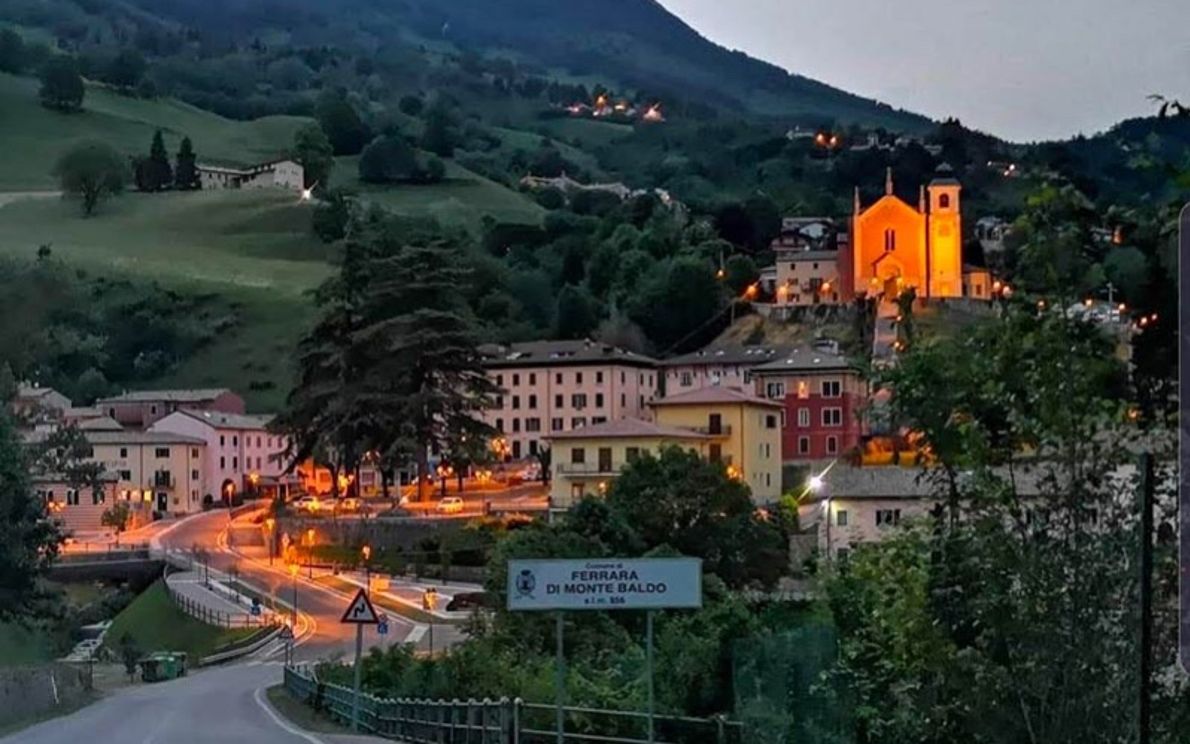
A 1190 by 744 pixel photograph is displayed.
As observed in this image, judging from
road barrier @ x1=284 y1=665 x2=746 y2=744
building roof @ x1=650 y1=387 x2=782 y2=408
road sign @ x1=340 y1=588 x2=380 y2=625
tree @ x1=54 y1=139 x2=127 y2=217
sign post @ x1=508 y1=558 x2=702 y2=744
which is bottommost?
road barrier @ x1=284 y1=665 x2=746 y2=744

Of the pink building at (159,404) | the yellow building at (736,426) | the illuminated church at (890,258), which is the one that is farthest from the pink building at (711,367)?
the pink building at (159,404)

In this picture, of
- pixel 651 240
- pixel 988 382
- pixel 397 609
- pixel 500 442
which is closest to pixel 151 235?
pixel 651 240

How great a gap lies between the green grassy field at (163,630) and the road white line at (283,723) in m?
23.2

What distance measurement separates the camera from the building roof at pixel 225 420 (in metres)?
113

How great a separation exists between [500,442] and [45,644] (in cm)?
5114

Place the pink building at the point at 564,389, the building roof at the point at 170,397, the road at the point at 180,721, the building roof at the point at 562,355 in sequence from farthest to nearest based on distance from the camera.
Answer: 1. the building roof at the point at 170,397
2. the building roof at the point at 562,355
3. the pink building at the point at 564,389
4. the road at the point at 180,721

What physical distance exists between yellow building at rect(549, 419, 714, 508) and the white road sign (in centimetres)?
6547

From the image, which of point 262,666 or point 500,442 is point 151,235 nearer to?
point 500,442

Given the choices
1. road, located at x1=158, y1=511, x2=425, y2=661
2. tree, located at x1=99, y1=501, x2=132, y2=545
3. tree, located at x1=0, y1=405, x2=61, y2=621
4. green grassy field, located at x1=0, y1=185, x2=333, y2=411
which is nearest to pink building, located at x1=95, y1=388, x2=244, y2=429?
green grassy field, located at x1=0, y1=185, x2=333, y2=411

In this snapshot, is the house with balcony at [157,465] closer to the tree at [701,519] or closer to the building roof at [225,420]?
the building roof at [225,420]

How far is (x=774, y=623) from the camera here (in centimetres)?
2819

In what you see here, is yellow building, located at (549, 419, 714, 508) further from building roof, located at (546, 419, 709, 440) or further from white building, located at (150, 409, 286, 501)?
white building, located at (150, 409, 286, 501)

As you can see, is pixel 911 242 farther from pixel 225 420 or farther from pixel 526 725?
pixel 526 725

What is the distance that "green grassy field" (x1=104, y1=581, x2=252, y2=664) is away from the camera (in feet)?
201
